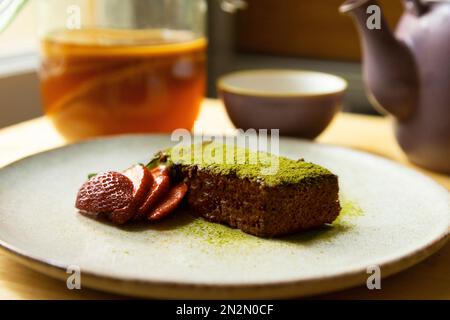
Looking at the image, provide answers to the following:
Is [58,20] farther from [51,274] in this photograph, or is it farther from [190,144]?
[51,274]

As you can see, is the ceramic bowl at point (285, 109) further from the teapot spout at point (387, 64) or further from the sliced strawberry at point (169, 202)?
the sliced strawberry at point (169, 202)

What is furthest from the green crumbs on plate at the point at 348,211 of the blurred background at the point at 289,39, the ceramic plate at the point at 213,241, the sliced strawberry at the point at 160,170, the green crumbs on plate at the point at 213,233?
the blurred background at the point at 289,39

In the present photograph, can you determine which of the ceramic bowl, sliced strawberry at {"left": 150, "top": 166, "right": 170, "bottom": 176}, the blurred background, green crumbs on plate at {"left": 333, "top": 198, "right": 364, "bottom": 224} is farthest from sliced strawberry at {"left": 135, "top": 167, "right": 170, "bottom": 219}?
the blurred background

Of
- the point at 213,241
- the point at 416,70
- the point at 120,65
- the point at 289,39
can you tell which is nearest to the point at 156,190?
the point at 213,241

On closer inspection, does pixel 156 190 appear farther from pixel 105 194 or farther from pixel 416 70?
pixel 416 70

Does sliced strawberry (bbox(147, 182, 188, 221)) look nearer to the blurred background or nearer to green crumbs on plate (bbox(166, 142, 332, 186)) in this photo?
green crumbs on plate (bbox(166, 142, 332, 186))

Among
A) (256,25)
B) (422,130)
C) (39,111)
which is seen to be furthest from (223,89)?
(256,25)
